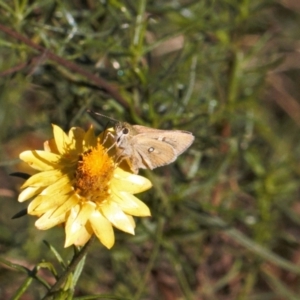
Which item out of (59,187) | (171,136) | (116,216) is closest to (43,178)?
(59,187)

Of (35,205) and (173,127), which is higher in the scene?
(35,205)

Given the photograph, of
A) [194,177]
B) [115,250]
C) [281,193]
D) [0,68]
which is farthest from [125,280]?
[0,68]

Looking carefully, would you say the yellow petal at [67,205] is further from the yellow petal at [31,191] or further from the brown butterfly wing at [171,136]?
the brown butterfly wing at [171,136]

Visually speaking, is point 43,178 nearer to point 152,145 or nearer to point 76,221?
point 76,221

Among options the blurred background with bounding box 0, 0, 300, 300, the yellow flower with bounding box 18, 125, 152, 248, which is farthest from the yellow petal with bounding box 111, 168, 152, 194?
the blurred background with bounding box 0, 0, 300, 300

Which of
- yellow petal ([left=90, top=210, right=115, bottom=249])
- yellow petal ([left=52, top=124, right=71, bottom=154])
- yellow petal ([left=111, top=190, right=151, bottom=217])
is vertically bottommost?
yellow petal ([left=111, top=190, right=151, bottom=217])

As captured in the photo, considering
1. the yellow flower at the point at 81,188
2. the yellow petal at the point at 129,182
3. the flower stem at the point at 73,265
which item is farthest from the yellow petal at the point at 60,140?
the flower stem at the point at 73,265

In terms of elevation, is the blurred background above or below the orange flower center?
below

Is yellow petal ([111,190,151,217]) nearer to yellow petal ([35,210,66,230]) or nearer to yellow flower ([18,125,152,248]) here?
yellow flower ([18,125,152,248])
